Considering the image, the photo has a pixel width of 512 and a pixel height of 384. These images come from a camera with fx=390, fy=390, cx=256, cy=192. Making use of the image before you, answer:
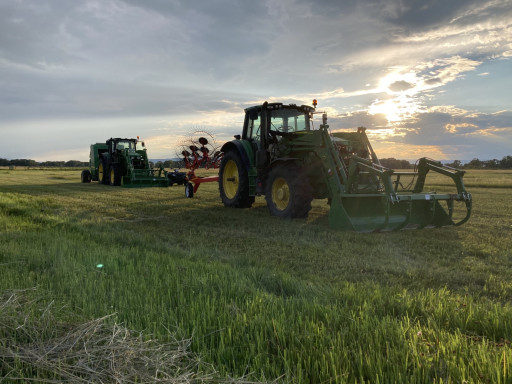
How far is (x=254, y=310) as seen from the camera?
2.69m

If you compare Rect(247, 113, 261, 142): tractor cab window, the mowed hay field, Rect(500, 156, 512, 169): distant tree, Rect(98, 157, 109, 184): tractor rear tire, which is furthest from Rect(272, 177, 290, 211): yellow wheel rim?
Rect(500, 156, 512, 169): distant tree

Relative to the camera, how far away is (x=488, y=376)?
183 cm

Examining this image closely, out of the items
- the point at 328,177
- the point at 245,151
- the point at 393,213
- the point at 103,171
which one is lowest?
the point at 393,213

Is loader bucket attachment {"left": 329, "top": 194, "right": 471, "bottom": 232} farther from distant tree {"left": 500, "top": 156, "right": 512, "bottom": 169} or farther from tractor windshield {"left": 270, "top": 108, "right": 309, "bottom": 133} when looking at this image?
distant tree {"left": 500, "top": 156, "right": 512, "bottom": 169}

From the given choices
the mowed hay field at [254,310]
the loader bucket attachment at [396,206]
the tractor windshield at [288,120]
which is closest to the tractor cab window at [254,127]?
→ the tractor windshield at [288,120]

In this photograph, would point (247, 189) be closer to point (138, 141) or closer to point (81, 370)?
point (81, 370)

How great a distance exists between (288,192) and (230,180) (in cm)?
288

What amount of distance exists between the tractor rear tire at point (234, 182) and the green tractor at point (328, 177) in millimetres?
28

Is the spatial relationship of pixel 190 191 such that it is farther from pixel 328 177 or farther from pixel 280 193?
pixel 328 177

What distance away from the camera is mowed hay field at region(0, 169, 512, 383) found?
75.2 inches

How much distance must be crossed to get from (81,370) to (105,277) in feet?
5.95

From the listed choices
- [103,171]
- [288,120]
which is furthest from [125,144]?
[288,120]

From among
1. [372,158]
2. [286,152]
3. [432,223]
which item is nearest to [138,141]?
[286,152]

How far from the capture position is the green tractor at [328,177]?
6762 mm
